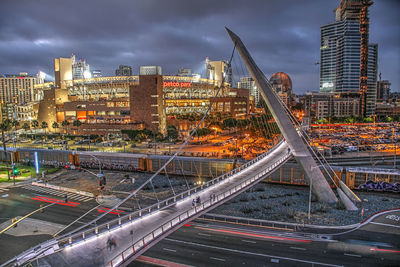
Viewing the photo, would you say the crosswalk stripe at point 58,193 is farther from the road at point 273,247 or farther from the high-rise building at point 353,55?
the high-rise building at point 353,55

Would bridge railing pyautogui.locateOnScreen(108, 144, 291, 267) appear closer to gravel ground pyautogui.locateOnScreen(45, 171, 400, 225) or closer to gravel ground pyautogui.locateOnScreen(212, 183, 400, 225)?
gravel ground pyautogui.locateOnScreen(212, 183, 400, 225)

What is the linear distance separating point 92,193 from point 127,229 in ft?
86.1

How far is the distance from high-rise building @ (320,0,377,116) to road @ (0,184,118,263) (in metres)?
198

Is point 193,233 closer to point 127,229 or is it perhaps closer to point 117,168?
point 127,229

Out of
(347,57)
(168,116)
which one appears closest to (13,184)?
(168,116)

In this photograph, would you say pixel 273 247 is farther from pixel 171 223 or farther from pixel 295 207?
pixel 295 207

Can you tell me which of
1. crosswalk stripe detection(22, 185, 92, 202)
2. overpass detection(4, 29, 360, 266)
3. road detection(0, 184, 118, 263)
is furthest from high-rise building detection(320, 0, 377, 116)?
road detection(0, 184, 118, 263)

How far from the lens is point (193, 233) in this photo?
1102 inches

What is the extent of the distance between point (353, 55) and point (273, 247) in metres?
198

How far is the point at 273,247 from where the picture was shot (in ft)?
81.3

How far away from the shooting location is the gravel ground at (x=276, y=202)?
3203 cm

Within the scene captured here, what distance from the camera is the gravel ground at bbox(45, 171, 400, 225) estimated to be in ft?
105

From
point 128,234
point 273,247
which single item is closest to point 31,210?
point 128,234

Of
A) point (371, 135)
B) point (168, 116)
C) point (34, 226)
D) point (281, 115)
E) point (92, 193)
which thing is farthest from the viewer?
point (168, 116)
